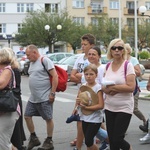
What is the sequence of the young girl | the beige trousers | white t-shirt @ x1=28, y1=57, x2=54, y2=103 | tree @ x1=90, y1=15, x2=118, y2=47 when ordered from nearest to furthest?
the beige trousers → the young girl → white t-shirt @ x1=28, y1=57, x2=54, y2=103 → tree @ x1=90, y1=15, x2=118, y2=47

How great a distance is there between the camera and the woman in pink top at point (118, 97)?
5402 mm

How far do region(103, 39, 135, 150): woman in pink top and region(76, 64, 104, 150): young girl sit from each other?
245 millimetres

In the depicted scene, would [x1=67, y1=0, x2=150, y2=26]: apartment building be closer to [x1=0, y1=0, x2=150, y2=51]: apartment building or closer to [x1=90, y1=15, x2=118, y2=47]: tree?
[x1=0, y1=0, x2=150, y2=51]: apartment building

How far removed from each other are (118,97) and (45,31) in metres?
40.4

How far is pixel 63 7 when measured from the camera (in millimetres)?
65875

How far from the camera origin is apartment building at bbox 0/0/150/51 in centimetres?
6400

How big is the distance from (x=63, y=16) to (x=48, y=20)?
2404mm

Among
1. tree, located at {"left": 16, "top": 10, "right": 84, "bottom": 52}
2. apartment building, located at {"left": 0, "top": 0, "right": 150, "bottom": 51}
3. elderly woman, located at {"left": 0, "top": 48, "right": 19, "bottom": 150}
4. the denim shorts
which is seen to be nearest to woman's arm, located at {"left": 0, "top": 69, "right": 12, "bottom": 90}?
elderly woman, located at {"left": 0, "top": 48, "right": 19, "bottom": 150}

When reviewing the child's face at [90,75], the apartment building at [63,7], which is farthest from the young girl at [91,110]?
the apartment building at [63,7]

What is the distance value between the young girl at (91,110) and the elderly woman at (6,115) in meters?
0.99

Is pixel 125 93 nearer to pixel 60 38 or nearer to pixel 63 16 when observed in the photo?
pixel 60 38

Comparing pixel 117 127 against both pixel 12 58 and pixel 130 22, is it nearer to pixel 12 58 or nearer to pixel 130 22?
pixel 12 58

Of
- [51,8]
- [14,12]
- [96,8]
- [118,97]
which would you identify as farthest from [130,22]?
[118,97]

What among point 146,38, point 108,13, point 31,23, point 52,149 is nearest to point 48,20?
point 31,23
